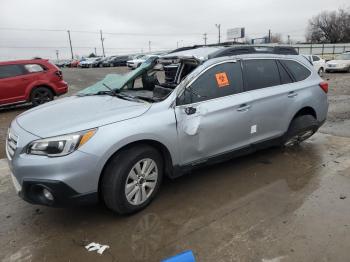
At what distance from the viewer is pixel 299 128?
502cm

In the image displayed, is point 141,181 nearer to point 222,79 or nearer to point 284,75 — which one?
point 222,79

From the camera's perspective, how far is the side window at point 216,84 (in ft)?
12.8

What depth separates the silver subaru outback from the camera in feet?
10.2

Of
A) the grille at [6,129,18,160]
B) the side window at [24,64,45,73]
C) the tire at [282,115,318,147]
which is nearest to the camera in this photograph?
the grille at [6,129,18,160]

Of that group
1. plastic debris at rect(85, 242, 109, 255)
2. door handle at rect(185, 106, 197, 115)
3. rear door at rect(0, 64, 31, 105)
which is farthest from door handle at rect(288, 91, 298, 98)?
rear door at rect(0, 64, 31, 105)

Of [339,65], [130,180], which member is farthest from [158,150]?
[339,65]

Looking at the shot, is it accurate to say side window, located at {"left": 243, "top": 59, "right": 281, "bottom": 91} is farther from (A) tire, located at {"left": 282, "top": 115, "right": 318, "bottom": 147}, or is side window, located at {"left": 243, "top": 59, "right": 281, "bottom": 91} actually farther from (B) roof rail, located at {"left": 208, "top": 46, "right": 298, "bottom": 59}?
(A) tire, located at {"left": 282, "top": 115, "right": 318, "bottom": 147}

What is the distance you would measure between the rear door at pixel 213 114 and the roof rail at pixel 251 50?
5.5 inches

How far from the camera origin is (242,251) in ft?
9.66

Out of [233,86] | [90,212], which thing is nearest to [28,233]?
[90,212]

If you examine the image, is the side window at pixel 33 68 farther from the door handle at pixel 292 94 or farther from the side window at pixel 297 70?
the door handle at pixel 292 94

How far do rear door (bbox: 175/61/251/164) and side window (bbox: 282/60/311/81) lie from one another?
1119 millimetres

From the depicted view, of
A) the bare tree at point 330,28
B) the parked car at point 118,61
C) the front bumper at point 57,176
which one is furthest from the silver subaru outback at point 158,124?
the bare tree at point 330,28

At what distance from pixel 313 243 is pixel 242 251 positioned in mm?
666
